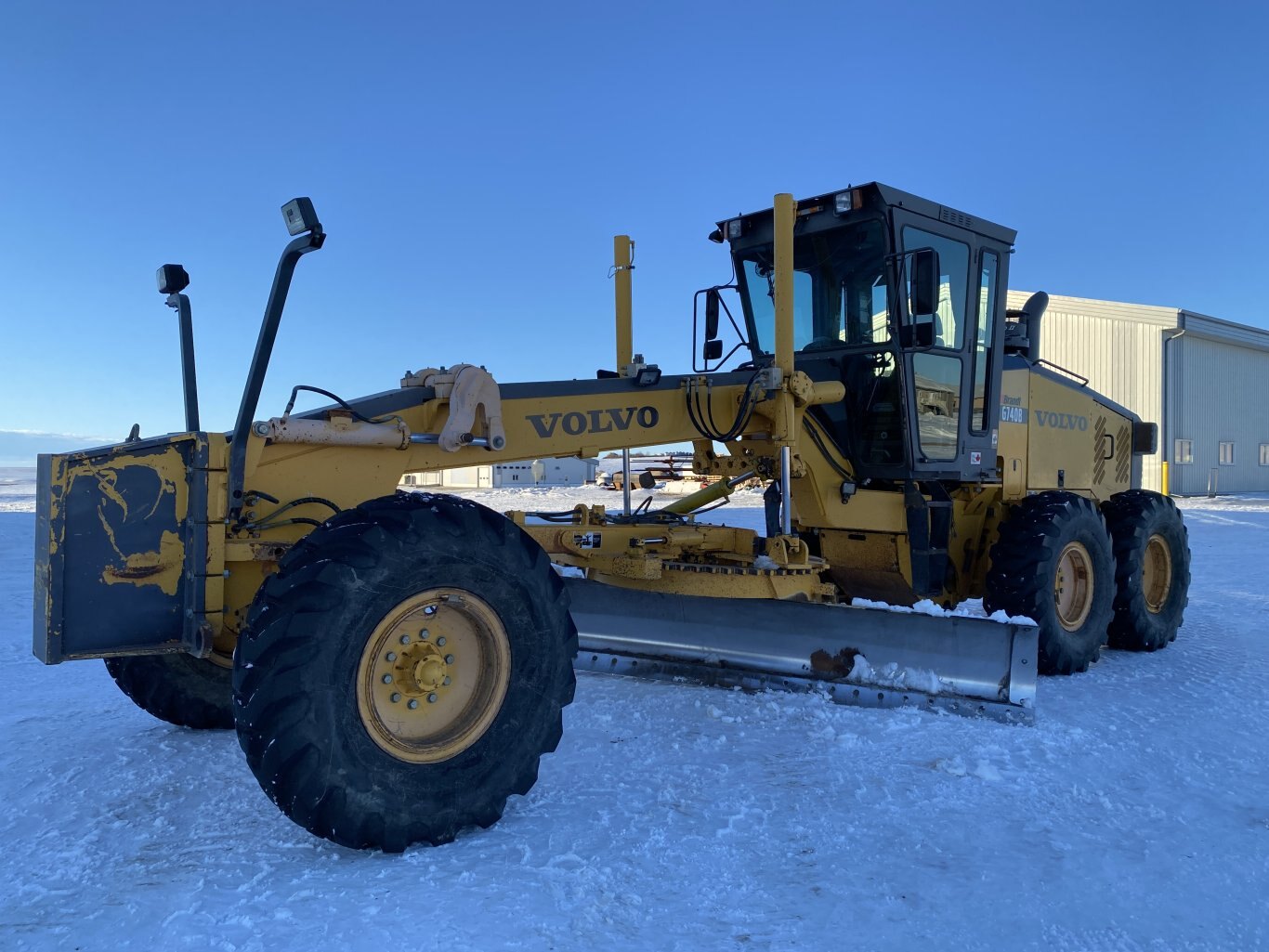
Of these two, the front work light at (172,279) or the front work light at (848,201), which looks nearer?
the front work light at (172,279)

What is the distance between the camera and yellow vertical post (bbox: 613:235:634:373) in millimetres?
5984

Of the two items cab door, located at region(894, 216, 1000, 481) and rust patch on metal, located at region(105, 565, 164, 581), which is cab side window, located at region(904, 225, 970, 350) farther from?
rust patch on metal, located at region(105, 565, 164, 581)

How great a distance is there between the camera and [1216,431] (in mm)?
32625

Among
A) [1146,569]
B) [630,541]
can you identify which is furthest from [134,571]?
[1146,569]

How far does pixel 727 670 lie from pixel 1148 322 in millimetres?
30614

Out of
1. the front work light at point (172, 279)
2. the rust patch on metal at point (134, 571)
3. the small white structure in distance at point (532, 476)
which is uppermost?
the front work light at point (172, 279)

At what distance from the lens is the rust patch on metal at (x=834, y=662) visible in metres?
5.21

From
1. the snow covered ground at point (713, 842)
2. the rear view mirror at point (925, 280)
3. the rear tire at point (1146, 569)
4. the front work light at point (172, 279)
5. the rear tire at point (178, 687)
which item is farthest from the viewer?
the rear tire at point (1146, 569)

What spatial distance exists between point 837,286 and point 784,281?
103cm

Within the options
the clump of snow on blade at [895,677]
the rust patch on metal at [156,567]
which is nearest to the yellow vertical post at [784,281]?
the clump of snow on blade at [895,677]

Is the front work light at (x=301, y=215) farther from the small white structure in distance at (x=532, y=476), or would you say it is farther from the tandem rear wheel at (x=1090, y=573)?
the small white structure in distance at (x=532, y=476)

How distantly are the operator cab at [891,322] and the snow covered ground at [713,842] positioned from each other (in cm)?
187

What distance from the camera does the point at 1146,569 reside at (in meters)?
7.63

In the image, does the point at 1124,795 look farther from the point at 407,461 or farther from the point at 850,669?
the point at 407,461
